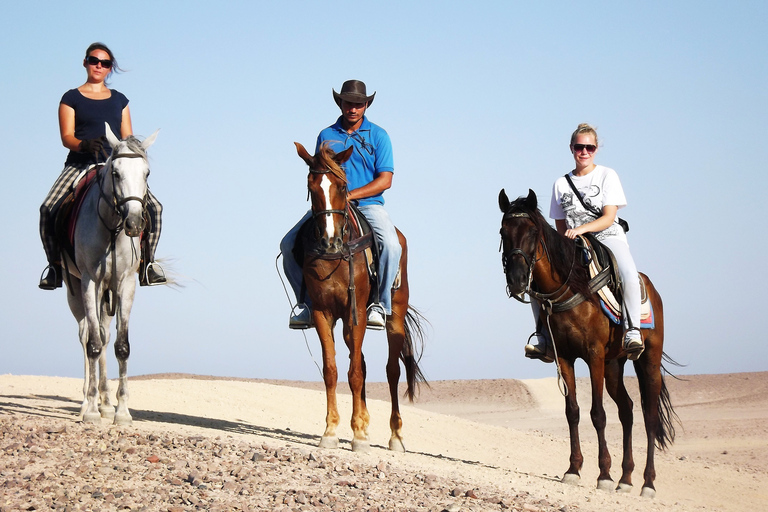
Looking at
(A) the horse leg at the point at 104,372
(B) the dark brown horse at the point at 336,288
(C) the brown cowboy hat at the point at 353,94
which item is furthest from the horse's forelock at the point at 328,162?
(A) the horse leg at the point at 104,372

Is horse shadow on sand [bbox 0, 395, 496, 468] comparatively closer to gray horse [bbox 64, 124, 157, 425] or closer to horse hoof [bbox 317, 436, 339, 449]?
horse hoof [bbox 317, 436, 339, 449]

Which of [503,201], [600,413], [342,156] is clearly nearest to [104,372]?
[342,156]

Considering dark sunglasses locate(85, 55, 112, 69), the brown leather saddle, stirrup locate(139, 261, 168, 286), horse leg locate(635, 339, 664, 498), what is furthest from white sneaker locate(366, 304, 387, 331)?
dark sunglasses locate(85, 55, 112, 69)

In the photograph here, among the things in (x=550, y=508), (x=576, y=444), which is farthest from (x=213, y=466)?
(x=576, y=444)

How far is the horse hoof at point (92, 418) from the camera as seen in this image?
9367mm

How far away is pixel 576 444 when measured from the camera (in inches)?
369

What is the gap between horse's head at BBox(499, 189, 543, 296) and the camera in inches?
336

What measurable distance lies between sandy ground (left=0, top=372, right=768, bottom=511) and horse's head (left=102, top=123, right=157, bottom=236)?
217 cm

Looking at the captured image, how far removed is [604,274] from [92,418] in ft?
18.9

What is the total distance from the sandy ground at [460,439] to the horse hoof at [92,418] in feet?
0.81

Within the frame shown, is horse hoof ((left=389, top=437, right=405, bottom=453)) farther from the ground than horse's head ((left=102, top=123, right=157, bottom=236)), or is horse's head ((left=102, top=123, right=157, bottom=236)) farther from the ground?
horse's head ((left=102, top=123, right=157, bottom=236))

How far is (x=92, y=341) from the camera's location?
9.55 meters

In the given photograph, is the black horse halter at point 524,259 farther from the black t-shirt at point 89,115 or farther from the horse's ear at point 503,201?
the black t-shirt at point 89,115

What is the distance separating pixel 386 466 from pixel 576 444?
2334mm
